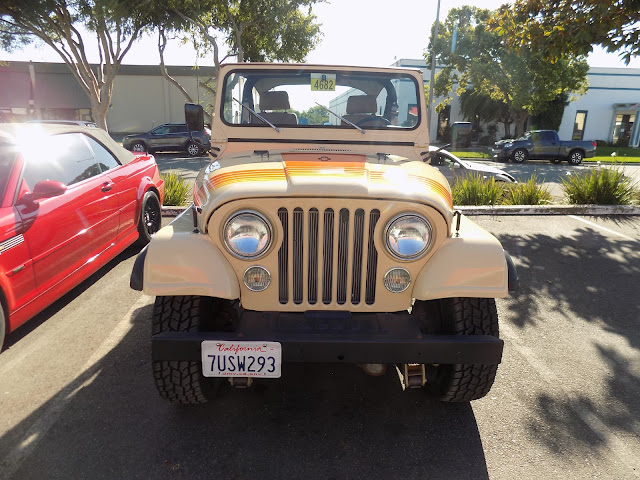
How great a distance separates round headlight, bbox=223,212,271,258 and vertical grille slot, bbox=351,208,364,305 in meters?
0.43

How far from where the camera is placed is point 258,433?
2.57m

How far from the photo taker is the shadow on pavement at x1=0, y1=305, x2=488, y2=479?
2.31 metres

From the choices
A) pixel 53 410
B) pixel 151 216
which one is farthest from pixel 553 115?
pixel 53 410

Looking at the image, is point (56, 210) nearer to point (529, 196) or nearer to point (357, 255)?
point (357, 255)

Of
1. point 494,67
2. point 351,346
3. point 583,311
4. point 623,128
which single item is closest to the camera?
point 351,346

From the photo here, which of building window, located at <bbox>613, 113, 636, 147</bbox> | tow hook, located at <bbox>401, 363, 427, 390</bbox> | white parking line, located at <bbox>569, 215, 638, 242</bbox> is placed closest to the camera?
tow hook, located at <bbox>401, 363, 427, 390</bbox>

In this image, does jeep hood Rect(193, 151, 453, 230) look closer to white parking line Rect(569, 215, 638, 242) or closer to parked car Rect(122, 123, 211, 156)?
white parking line Rect(569, 215, 638, 242)

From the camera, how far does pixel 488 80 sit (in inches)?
944

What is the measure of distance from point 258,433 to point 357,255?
1.18 m

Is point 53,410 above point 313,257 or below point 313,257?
below

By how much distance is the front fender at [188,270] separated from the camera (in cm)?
226

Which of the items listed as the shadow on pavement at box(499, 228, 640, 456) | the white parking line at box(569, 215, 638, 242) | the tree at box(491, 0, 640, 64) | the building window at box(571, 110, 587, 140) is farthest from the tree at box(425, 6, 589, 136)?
the shadow on pavement at box(499, 228, 640, 456)

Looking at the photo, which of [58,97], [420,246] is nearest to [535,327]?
[420,246]

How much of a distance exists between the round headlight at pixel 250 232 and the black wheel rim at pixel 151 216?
3.73 metres
